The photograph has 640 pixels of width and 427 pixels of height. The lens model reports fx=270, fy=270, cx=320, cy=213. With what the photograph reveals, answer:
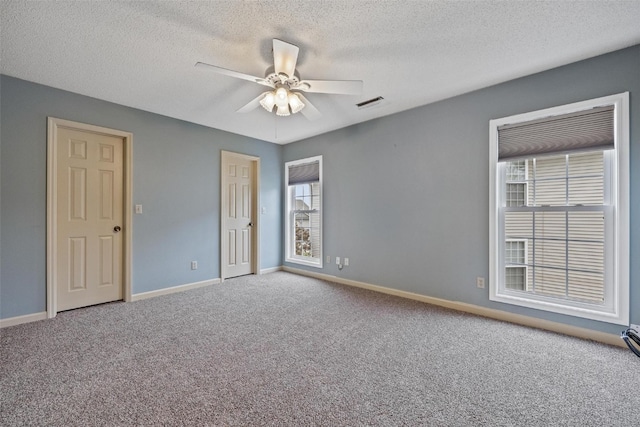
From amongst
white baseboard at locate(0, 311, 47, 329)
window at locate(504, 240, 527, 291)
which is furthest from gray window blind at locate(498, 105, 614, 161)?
white baseboard at locate(0, 311, 47, 329)

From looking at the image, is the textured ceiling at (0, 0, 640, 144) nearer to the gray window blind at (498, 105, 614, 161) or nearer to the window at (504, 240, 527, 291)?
the gray window blind at (498, 105, 614, 161)

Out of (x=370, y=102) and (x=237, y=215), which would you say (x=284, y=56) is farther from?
(x=237, y=215)

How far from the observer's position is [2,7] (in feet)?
5.92

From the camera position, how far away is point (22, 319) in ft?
9.04

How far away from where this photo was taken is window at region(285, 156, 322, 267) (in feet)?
15.9

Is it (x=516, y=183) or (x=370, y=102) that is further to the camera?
(x=370, y=102)

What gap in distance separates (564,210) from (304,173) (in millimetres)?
3661

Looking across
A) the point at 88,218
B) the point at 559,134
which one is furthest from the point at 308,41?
the point at 88,218

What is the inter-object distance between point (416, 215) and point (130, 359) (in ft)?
10.7

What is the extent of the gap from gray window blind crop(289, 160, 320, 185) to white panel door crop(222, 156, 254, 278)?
31.0 inches

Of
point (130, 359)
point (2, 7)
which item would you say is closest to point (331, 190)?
point (130, 359)

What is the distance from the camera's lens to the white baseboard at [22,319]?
2662 mm

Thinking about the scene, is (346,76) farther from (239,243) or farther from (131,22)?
(239,243)

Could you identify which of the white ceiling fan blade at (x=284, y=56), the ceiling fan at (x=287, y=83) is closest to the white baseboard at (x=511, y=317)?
the ceiling fan at (x=287, y=83)
